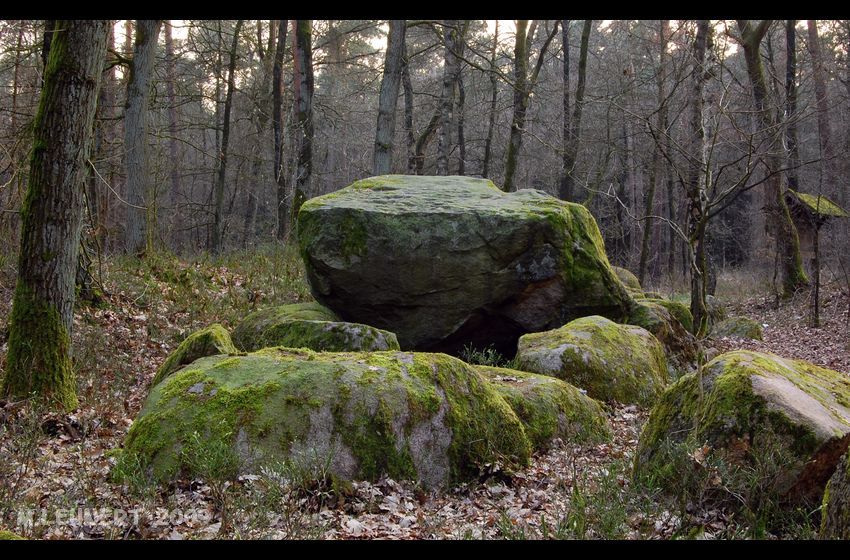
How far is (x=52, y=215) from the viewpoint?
6.28 m

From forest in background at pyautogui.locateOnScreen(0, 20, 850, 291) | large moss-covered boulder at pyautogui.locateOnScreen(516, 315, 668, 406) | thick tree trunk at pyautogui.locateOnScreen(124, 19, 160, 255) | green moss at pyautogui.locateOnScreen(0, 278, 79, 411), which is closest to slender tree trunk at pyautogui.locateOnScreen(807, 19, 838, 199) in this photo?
forest in background at pyautogui.locateOnScreen(0, 20, 850, 291)

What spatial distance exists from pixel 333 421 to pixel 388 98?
1216cm

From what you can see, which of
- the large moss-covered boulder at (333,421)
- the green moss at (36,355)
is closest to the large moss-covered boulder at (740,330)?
the large moss-covered boulder at (333,421)

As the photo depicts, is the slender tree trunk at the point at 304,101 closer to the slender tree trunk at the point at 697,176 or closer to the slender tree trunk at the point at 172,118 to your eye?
the slender tree trunk at the point at 172,118

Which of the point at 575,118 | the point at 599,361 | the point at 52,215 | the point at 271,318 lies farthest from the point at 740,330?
the point at 52,215

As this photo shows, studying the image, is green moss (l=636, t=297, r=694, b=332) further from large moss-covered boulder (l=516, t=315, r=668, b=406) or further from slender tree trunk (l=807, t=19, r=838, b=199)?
slender tree trunk (l=807, t=19, r=838, b=199)

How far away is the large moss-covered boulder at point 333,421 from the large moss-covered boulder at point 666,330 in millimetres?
5411

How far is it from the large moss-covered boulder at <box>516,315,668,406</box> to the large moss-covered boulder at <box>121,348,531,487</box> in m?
2.24

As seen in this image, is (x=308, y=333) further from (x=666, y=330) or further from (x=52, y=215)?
(x=666, y=330)

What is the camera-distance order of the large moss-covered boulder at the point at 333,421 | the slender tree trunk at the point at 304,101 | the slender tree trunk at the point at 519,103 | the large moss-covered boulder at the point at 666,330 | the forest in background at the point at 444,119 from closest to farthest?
1. the large moss-covered boulder at the point at 333,421
2. the large moss-covered boulder at the point at 666,330
3. the forest in background at the point at 444,119
4. the slender tree trunk at the point at 304,101
5. the slender tree trunk at the point at 519,103

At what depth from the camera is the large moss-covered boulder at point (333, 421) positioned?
180 inches
